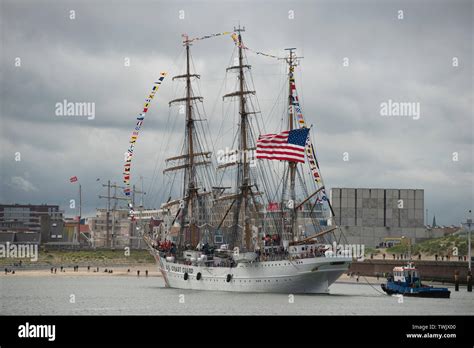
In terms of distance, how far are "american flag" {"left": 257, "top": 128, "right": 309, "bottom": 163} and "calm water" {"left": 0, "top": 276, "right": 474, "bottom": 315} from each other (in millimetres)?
15318

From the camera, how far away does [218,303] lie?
330ft

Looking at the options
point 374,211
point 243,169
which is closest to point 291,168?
point 243,169

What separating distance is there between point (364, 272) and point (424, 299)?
5751 cm

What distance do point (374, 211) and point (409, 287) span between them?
266ft

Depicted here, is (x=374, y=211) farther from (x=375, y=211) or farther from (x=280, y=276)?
(x=280, y=276)

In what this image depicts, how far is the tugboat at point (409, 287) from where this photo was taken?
111062 mm

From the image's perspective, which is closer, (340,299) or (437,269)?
(340,299)

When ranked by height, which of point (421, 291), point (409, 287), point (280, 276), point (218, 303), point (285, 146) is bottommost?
point (218, 303)

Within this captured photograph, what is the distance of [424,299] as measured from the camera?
4318 inches

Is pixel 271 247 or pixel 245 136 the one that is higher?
pixel 245 136

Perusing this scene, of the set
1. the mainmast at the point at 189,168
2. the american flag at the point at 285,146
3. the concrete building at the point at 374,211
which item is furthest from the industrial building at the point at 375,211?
Answer: the american flag at the point at 285,146
